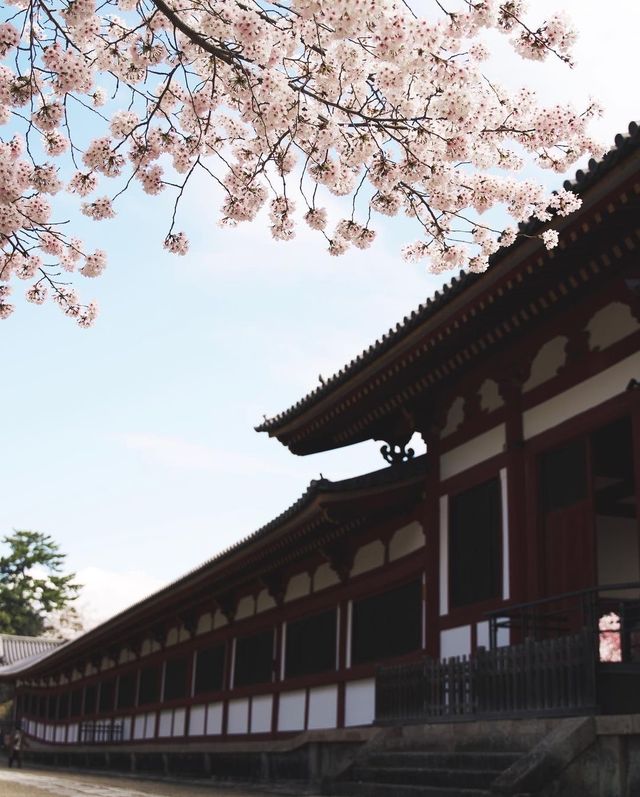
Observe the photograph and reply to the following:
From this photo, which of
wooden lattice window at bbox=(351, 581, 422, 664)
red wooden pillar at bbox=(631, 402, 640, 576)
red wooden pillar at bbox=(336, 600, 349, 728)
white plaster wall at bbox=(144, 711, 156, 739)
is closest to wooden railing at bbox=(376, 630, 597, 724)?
red wooden pillar at bbox=(631, 402, 640, 576)

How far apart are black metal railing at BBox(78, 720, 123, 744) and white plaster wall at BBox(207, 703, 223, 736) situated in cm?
772

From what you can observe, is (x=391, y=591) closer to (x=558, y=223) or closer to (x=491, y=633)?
(x=491, y=633)

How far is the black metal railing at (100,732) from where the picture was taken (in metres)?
28.8

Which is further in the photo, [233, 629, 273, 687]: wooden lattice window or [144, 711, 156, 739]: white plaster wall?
[144, 711, 156, 739]: white plaster wall

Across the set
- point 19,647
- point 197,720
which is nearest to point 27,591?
point 19,647

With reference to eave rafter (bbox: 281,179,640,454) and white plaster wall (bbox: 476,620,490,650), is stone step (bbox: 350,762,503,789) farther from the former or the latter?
eave rafter (bbox: 281,179,640,454)

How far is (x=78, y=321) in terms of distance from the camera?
24.0ft

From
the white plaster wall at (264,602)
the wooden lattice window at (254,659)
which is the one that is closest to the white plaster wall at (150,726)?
the wooden lattice window at (254,659)

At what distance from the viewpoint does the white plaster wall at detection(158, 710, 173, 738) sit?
24.2 meters

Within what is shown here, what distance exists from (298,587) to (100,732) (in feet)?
51.2

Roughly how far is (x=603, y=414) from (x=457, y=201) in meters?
4.25

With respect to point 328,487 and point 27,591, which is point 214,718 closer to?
point 328,487

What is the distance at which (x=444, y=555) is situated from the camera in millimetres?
12766

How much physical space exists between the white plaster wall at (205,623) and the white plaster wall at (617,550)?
10553 mm
